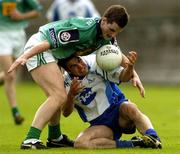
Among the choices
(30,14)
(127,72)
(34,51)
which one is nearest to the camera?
(34,51)

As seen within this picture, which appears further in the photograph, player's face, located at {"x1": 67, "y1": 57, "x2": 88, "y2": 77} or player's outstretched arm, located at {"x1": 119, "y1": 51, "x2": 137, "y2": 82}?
player's face, located at {"x1": 67, "y1": 57, "x2": 88, "y2": 77}

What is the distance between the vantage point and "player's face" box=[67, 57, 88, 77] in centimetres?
1012

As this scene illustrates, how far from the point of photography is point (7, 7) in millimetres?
14922

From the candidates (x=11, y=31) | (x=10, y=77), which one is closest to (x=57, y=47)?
(x=10, y=77)

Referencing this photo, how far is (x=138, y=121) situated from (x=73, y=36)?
1242mm

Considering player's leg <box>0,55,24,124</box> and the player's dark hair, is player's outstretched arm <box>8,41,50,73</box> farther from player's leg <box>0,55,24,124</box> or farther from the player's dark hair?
player's leg <box>0,55,24,124</box>

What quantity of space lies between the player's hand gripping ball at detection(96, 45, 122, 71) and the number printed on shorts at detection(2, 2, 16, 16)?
5170 millimetres

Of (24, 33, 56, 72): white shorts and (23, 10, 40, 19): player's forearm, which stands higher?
(24, 33, 56, 72): white shorts

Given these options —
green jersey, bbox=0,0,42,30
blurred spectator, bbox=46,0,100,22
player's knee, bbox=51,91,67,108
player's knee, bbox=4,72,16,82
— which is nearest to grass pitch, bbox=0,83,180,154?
player's knee, bbox=51,91,67,108

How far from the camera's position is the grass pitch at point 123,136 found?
983cm

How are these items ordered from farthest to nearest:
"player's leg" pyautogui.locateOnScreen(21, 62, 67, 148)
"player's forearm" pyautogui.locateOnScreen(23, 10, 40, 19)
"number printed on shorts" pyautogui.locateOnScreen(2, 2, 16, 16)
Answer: "player's forearm" pyautogui.locateOnScreen(23, 10, 40, 19) < "number printed on shorts" pyautogui.locateOnScreen(2, 2, 16, 16) < "player's leg" pyautogui.locateOnScreen(21, 62, 67, 148)

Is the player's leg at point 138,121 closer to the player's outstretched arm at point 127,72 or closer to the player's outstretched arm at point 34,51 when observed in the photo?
the player's outstretched arm at point 127,72

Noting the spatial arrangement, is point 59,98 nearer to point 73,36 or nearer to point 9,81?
point 73,36

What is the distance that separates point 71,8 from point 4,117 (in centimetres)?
393
